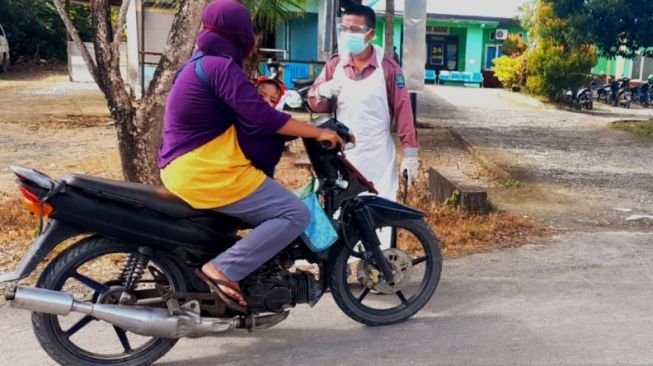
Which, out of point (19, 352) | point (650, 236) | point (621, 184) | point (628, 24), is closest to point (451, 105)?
point (628, 24)

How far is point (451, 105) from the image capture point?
68.6 ft

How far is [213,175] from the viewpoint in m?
3.65

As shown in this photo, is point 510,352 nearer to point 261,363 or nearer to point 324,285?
point 324,285

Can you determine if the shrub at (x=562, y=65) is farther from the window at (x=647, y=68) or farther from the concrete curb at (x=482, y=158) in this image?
the concrete curb at (x=482, y=158)

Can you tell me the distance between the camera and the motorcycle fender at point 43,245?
3486 mm

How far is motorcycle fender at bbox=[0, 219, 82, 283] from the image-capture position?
349 centimetres

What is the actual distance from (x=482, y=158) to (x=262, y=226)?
7.64 meters

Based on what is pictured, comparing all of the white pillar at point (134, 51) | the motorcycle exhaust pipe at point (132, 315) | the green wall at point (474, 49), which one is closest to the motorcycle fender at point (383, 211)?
the motorcycle exhaust pipe at point (132, 315)

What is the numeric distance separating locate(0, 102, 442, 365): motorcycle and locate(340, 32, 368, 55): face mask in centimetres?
94

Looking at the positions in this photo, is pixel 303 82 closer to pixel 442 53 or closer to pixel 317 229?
pixel 317 229

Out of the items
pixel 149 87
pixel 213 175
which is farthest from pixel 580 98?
pixel 213 175

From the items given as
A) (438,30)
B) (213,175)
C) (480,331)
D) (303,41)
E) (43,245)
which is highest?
(438,30)

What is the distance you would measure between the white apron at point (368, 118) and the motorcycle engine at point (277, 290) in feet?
3.61

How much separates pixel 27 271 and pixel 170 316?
0.70 metres
